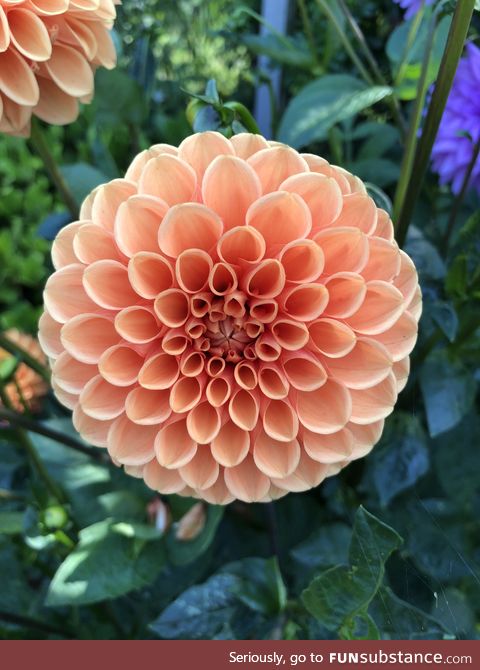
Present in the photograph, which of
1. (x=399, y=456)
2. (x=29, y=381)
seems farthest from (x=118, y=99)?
(x=399, y=456)

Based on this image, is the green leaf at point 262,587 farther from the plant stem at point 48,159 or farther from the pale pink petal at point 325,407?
the plant stem at point 48,159

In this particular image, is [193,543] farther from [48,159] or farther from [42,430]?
[48,159]

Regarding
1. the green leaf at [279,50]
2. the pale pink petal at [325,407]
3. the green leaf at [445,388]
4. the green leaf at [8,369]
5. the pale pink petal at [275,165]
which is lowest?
the green leaf at [8,369]

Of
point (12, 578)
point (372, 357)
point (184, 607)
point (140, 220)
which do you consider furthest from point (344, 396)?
point (12, 578)

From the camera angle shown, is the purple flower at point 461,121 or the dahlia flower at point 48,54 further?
the purple flower at point 461,121

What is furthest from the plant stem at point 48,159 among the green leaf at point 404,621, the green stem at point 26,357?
the green leaf at point 404,621

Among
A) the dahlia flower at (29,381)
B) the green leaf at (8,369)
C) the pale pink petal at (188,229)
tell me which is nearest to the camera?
the pale pink petal at (188,229)

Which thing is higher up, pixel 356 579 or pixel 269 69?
pixel 269 69
